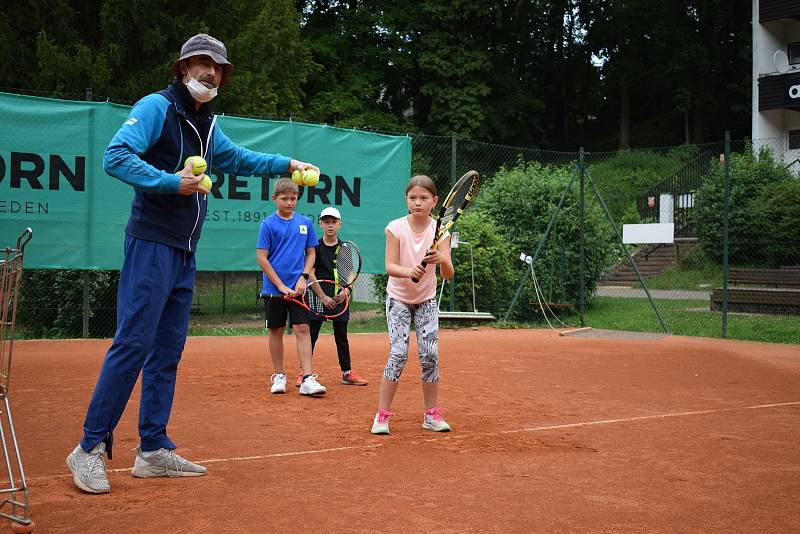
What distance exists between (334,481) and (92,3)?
12742mm

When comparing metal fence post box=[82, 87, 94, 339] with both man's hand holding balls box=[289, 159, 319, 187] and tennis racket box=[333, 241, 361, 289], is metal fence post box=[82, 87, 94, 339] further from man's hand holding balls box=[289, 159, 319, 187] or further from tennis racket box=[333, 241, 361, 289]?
man's hand holding balls box=[289, 159, 319, 187]

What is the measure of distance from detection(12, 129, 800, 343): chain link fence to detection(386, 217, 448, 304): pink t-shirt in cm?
603

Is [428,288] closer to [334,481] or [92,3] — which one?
[334,481]

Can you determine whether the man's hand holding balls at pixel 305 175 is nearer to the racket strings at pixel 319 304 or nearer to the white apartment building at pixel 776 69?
the racket strings at pixel 319 304

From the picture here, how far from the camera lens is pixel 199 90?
4.05 meters

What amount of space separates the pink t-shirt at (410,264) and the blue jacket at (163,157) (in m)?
1.41

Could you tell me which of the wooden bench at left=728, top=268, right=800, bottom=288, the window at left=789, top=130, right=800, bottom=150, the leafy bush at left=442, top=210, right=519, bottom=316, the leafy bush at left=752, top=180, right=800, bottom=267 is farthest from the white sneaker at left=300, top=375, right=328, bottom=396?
the window at left=789, top=130, right=800, bottom=150

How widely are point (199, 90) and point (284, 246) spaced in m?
2.70

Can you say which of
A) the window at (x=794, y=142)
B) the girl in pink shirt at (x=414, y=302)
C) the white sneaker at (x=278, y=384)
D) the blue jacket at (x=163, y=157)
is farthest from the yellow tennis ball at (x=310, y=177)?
the window at (x=794, y=142)

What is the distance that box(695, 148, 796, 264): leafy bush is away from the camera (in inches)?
714

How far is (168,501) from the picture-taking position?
11.9ft

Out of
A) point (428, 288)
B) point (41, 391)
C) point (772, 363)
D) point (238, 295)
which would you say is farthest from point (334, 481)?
point (238, 295)

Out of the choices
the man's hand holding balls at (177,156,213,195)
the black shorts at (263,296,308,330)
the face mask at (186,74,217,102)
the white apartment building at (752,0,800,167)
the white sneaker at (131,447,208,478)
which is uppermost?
the white apartment building at (752,0,800,167)

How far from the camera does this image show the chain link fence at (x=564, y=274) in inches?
441
